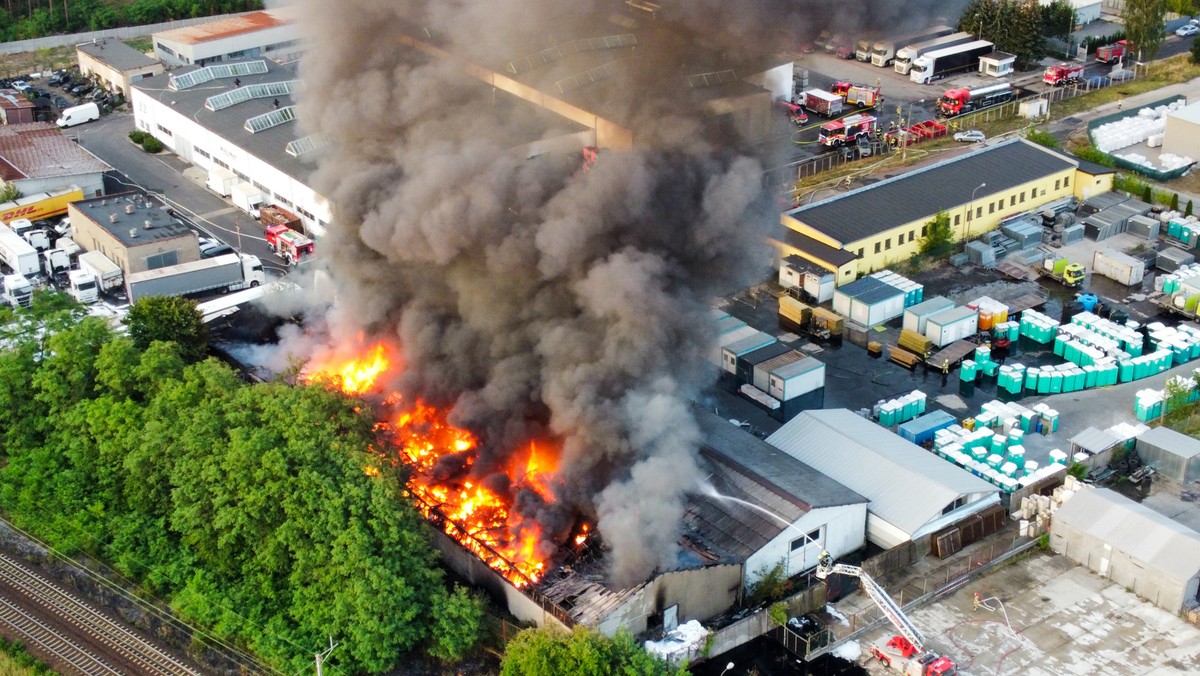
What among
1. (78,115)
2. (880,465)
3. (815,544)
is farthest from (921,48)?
(815,544)

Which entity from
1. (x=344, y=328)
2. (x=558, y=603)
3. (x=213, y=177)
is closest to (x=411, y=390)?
(x=344, y=328)

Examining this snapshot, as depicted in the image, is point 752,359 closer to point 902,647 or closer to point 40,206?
point 902,647

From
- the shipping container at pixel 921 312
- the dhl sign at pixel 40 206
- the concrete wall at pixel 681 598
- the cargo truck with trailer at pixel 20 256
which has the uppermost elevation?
the dhl sign at pixel 40 206

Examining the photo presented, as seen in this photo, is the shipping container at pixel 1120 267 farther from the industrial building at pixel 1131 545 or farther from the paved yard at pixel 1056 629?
the paved yard at pixel 1056 629

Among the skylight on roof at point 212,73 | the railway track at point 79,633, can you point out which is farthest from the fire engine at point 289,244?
the railway track at point 79,633

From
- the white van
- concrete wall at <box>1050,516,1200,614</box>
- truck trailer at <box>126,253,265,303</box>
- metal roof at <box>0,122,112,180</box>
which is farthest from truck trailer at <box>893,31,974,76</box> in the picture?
concrete wall at <box>1050,516,1200,614</box>
